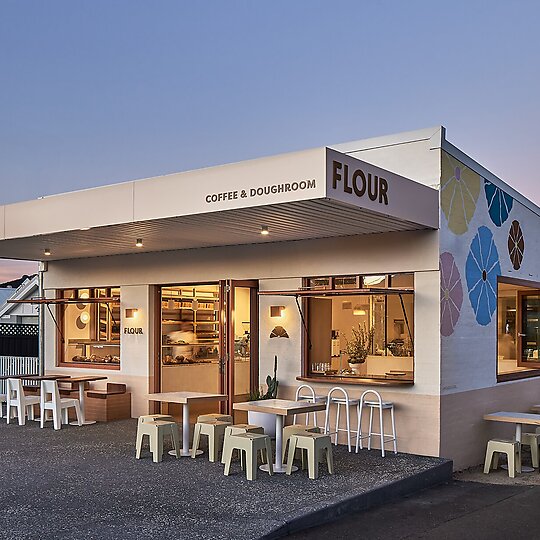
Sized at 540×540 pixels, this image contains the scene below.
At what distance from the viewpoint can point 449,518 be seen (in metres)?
6.63

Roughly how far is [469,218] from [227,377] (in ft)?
12.8

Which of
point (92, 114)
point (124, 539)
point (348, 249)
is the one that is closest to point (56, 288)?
point (92, 114)

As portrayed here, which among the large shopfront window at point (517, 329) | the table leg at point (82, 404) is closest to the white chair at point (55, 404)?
the table leg at point (82, 404)

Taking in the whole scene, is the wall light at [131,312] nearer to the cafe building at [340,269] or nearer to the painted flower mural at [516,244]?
the cafe building at [340,269]

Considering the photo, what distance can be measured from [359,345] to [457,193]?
235 centimetres

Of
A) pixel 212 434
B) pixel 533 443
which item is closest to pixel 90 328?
pixel 212 434

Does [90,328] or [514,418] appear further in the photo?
[90,328]

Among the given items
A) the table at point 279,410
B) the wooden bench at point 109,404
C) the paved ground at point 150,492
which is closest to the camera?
the paved ground at point 150,492

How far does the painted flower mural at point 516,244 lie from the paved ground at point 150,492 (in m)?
3.68

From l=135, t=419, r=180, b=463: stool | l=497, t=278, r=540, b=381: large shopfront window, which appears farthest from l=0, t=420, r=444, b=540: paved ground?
l=497, t=278, r=540, b=381: large shopfront window

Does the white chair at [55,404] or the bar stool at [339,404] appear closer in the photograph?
the bar stool at [339,404]

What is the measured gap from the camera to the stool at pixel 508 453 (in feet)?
28.3

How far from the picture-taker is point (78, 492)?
680 centimetres

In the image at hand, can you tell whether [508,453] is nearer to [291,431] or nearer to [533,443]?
[533,443]
